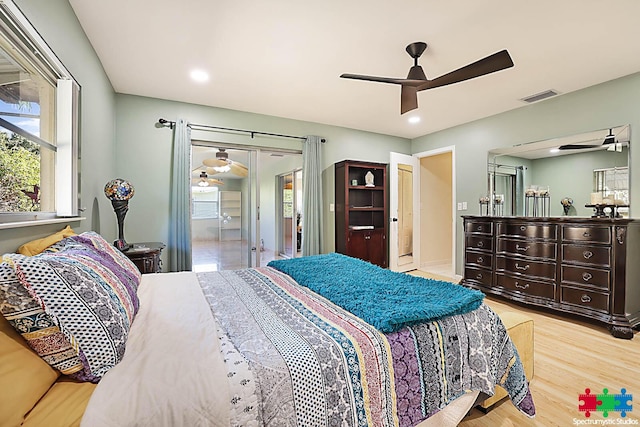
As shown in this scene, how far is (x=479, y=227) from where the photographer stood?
3.95 m

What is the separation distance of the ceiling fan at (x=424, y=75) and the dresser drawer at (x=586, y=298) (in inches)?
93.6

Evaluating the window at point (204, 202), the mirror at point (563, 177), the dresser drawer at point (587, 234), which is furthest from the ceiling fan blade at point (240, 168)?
the dresser drawer at point (587, 234)

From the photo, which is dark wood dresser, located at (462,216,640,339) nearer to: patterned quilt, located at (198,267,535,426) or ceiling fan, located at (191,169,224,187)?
patterned quilt, located at (198,267,535,426)

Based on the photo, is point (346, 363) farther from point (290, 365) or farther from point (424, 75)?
point (424, 75)

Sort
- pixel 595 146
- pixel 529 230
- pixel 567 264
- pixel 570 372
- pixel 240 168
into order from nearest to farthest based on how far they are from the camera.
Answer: pixel 570 372
pixel 567 264
pixel 595 146
pixel 529 230
pixel 240 168

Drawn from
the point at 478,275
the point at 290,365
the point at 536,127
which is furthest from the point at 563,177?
the point at 290,365

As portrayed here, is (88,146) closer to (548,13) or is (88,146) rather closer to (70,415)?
(70,415)

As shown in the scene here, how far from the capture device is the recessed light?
3.01 metres

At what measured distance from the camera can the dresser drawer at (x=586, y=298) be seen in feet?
9.16

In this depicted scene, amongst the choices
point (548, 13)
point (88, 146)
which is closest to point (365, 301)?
point (548, 13)

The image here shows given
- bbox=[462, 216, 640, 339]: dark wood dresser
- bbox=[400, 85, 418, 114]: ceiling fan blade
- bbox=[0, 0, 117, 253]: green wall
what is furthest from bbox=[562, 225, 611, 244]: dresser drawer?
bbox=[0, 0, 117, 253]: green wall

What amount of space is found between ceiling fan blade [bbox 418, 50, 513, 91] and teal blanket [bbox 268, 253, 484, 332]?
160 centimetres

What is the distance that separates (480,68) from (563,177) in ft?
7.52

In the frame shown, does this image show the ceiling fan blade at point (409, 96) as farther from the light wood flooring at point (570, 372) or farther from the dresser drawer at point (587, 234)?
the dresser drawer at point (587, 234)
